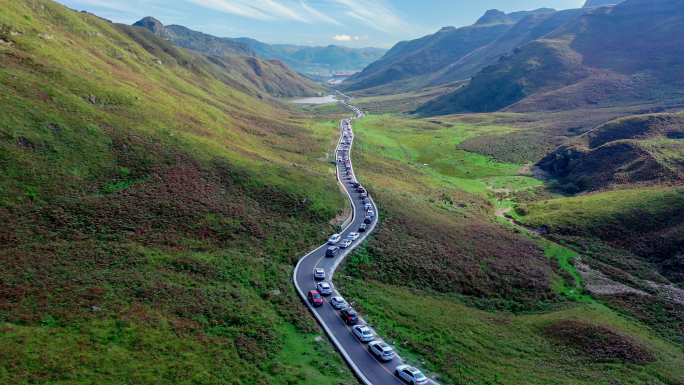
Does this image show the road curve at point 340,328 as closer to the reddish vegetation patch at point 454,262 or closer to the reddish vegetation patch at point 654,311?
the reddish vegetation patch at point 454,262

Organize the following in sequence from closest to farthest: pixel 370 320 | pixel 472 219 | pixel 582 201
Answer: pixel 370 320
pixel 472 219
pixel 582 201

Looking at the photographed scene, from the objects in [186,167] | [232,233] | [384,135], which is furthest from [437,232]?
[384,135]

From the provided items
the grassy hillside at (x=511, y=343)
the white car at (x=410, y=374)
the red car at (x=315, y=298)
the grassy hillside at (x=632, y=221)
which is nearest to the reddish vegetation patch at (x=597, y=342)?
the grassy hillside at (x=511, y=343)

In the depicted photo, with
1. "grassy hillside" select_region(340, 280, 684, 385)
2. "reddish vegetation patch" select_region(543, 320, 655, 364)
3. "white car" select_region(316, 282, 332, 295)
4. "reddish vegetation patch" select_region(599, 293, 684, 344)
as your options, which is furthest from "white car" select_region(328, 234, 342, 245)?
"reddish vegetation patch" select_region(599, 293, 684, 344)

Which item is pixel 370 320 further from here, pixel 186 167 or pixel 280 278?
pixel 186 167

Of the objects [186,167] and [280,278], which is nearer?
[280,278]
